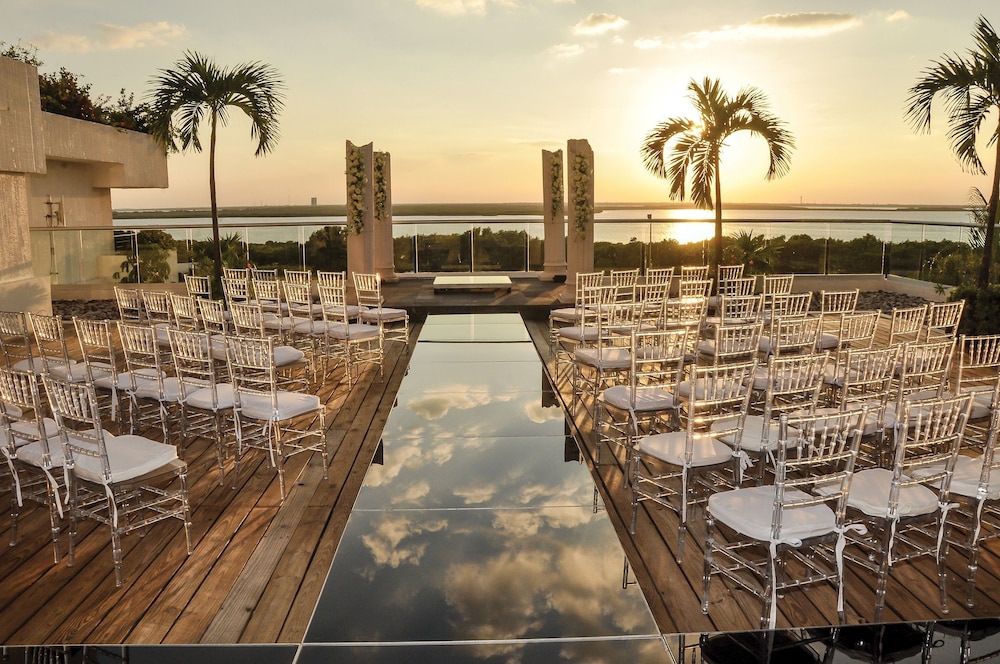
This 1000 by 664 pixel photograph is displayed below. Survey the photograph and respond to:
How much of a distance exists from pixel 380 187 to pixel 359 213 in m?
1.37

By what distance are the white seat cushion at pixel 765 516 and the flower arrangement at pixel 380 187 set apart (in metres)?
12.2

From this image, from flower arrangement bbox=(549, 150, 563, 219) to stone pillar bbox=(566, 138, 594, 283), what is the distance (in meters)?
0.29

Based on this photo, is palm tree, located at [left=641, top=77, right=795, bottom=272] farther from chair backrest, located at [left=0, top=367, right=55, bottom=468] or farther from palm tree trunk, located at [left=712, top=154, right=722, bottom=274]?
chair backrest, located at [left=0, top=367, right=55, bottom=468]

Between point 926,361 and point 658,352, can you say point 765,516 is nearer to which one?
point 926,361

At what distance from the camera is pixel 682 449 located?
4148 millimetres

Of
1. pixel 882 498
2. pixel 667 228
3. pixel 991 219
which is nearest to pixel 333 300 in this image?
pixel 882 498

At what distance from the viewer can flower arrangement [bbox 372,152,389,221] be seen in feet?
48.9

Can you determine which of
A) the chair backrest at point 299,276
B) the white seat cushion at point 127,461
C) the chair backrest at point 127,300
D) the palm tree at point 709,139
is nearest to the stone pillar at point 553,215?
the palm tree at point 709,139

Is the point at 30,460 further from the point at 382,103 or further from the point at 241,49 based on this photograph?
the point at 382,103

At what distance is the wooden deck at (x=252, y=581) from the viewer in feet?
10.8

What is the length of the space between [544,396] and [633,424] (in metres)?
1.56

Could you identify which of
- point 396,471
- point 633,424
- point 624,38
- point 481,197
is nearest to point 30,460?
point 396,471

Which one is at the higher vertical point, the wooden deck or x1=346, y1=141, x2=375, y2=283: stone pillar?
x1=346, y1=141, x2=375, y2=283: stone pillar

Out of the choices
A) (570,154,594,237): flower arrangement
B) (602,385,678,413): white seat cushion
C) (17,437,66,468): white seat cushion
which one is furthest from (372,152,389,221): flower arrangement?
(17,437,66,468): white seat cushion
